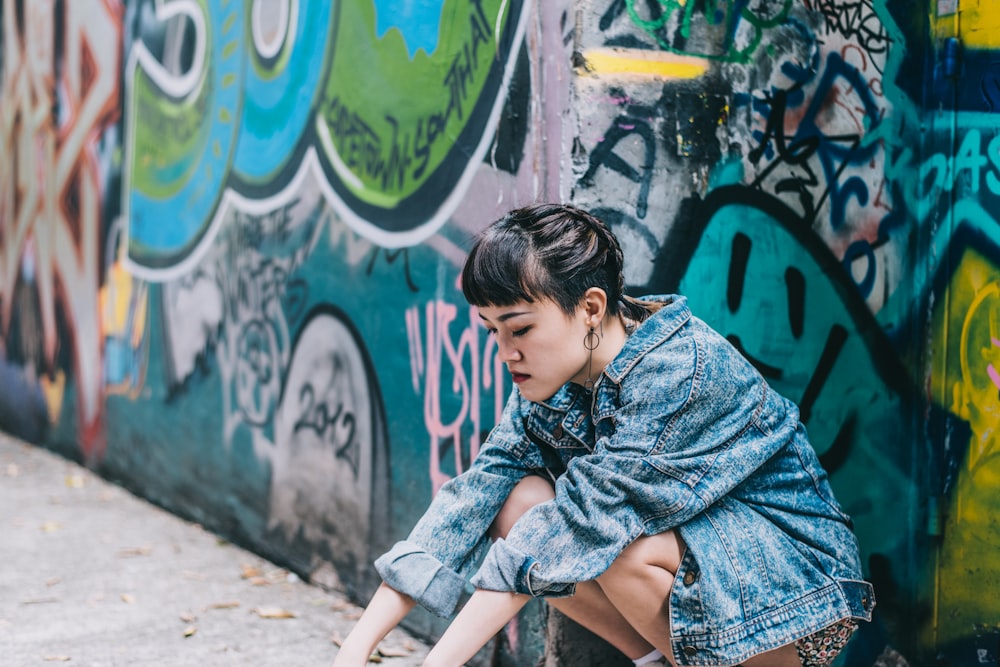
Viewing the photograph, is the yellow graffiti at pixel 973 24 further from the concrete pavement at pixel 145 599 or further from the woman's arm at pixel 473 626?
the concrete pavement at pixel 145 599

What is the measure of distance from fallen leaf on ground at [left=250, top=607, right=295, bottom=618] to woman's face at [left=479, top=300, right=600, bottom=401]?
5.04 feet

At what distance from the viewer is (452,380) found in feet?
9.70

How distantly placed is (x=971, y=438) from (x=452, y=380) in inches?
52.3

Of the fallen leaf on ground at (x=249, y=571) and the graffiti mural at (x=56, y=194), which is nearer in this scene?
the fallen leaf on ground at (x=249, y=571)

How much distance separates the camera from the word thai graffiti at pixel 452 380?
2.80m

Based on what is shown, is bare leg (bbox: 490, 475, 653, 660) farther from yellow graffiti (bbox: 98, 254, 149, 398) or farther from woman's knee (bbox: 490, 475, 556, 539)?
yellow graffiti (bbox: 98, 254, 149, 398)

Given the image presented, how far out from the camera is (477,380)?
284 centimetres

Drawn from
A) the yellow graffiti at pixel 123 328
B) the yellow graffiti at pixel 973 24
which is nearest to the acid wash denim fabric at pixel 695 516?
the yellow graffiti at pixel 973 24

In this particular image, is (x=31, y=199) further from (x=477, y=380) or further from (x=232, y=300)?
(x=477, y=380)

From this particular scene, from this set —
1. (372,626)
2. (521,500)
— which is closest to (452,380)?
(521,500)

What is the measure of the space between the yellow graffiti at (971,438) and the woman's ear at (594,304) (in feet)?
2.99

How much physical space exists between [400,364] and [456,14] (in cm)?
103

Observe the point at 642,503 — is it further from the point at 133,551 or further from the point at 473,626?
the point at 133,551

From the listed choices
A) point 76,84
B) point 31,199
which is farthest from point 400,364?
point 31,199
